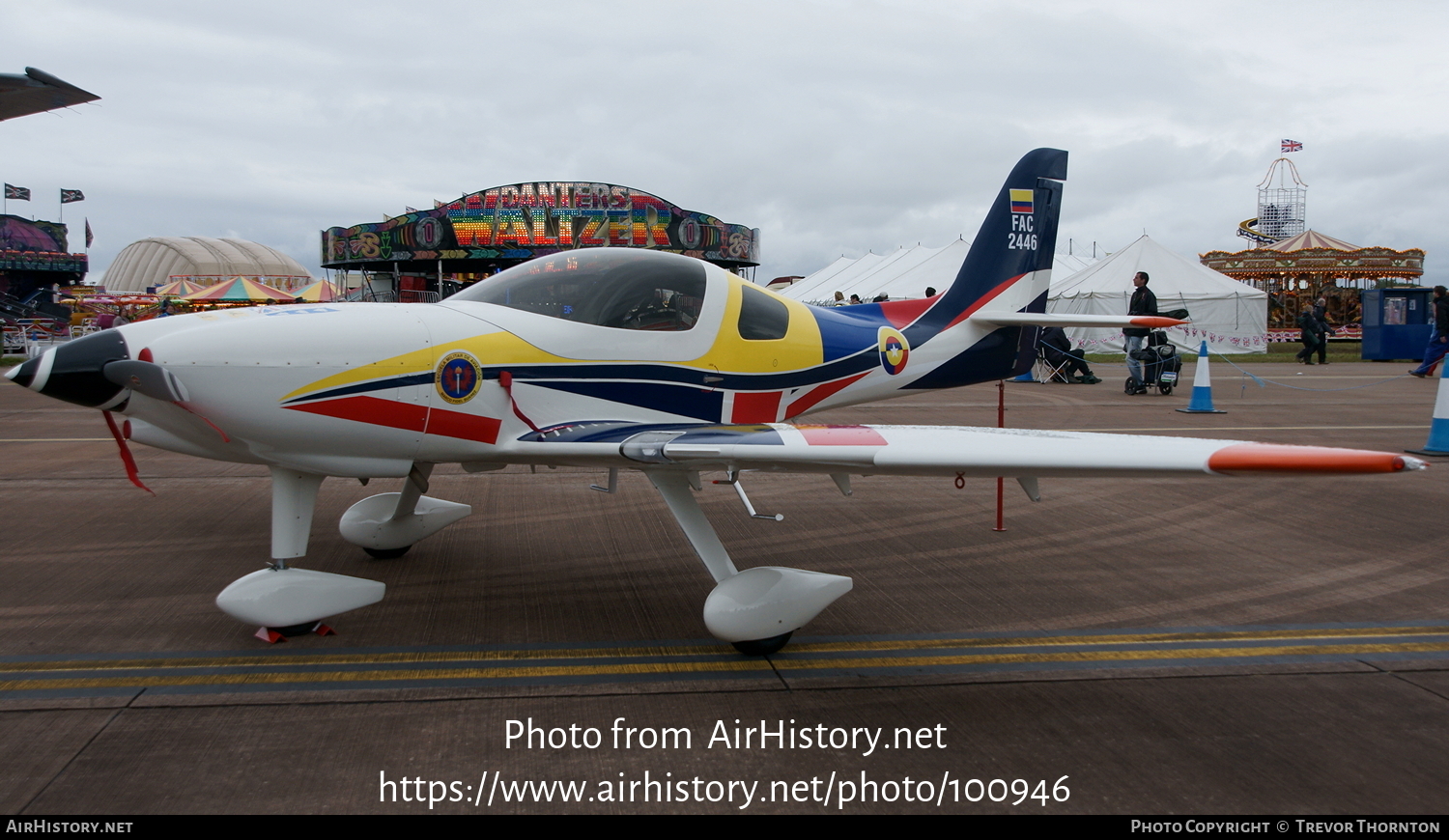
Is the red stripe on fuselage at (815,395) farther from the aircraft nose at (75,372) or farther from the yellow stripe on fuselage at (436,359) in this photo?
the aircraft nose at (75,372)

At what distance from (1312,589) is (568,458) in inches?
166

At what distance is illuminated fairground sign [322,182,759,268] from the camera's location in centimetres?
4534

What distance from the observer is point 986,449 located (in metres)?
3.51

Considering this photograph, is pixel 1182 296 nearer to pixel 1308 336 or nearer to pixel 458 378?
pixel 1308 336

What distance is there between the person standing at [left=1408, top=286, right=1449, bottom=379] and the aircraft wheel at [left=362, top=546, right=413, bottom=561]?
768 inches

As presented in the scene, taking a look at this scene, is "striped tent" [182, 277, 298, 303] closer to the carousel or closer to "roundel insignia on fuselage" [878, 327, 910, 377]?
"roundel insignia on fuselage" [878, 327, 910, 377]

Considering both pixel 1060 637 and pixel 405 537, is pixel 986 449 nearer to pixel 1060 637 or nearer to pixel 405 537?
pixel 1060 637

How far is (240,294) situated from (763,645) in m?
36.6

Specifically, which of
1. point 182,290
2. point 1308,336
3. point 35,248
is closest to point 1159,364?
point 1308,336

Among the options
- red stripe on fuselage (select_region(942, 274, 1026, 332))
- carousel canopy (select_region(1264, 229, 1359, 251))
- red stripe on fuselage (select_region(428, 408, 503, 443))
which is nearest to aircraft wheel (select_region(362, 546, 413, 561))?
red stripe on fuselage (select_region(428, 408, 503, 443))

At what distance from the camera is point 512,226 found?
1800 inches

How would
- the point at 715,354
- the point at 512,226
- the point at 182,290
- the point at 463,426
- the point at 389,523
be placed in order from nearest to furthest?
the point at 463,426 → the point at 715,354 → the point at 389,523 → the point at 182,290 → the point at 512,226

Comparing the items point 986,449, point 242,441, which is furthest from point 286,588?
point 986,449

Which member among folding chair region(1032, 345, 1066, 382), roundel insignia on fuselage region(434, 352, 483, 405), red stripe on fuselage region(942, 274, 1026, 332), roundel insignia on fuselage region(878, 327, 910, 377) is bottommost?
Answer: folding chair region(1032, 345, 1066, 382)
